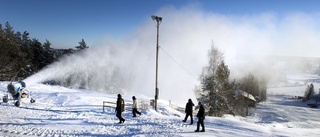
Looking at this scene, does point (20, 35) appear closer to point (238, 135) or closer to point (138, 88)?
point (138, 88)

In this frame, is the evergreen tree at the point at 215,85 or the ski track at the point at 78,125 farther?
the evergreen tree at the point at 215,85

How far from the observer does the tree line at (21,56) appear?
49.8m

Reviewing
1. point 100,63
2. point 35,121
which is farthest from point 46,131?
point 100,63

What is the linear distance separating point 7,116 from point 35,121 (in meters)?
2.61

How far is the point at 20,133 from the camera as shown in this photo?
39.4 feet

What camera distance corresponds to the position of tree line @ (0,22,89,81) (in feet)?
163

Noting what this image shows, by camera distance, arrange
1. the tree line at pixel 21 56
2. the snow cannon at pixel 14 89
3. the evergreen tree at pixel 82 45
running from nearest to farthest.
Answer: the snow cannon at pixel 14 89 → the tree line at pixel 21 56 → the evergreen tree at pixel 82 45

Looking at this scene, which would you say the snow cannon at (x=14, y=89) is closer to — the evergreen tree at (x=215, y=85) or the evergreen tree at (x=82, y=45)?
the evergreen tree at (x=215, y=85)

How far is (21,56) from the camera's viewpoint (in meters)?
56.4

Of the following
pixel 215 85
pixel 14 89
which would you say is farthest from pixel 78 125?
pixel 215 85

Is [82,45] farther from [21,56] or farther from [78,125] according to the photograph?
[78,125]

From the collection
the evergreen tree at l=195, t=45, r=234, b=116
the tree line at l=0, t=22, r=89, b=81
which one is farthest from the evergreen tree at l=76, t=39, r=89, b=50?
the evergreen tree at l=195, t=45, r=234, b=116

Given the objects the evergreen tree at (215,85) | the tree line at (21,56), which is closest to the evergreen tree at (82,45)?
the tree line at (21,56)

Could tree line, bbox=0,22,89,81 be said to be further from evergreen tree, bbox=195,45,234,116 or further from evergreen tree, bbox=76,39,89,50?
evergreen tree, bbox=195,45,234,116
